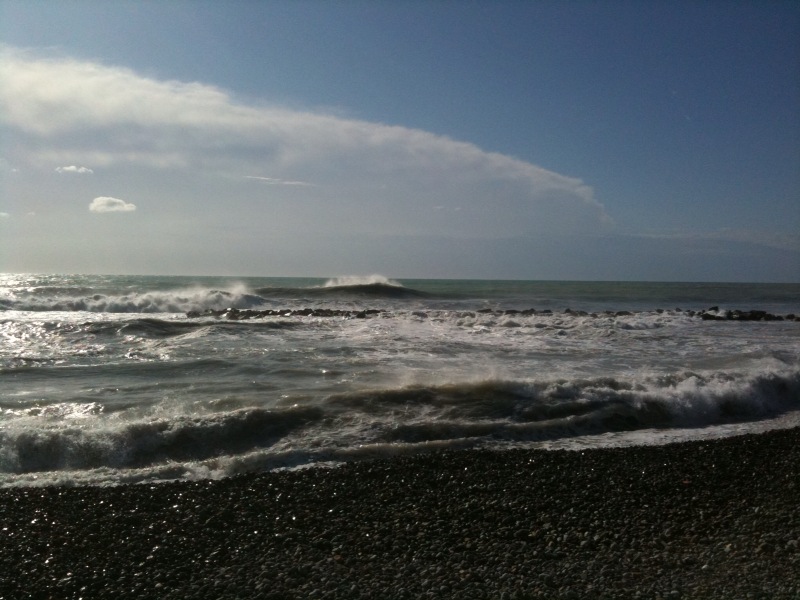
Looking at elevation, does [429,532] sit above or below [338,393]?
below

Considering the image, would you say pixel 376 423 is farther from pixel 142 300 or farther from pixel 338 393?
pixel 142 300

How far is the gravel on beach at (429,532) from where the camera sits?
4.18 metres

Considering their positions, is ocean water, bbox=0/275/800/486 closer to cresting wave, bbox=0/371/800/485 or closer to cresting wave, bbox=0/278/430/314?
cresting wave, bbox=0/371/800/485

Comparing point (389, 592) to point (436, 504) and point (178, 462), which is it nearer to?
point (436, 504)

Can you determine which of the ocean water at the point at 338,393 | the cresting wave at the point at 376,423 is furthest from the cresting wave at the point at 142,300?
the cresting wave at the point at 376,423

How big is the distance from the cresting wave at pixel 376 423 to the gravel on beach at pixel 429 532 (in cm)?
74

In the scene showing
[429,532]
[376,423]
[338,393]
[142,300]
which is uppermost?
[142,300]

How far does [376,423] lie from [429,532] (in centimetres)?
344

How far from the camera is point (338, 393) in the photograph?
9523mm

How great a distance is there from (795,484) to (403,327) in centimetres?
Answer: 1453

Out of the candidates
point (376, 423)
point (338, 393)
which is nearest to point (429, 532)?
point (376, 423)

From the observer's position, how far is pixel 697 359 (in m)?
14.0

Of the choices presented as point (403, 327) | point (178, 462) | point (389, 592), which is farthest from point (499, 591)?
point (403, 327)

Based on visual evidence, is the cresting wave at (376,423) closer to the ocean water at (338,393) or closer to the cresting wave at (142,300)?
the ocean water at (338,393)
